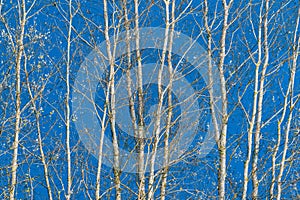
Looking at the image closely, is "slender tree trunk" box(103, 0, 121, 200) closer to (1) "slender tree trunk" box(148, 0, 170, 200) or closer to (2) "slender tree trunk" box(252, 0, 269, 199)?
(1) "slender tree trunk" box(148, 0, 170, 200)

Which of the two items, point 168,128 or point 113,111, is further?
point 113,111

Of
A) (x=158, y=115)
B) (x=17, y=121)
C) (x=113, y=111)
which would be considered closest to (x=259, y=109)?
(x=158, y=115)

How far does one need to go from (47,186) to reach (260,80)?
3451 mm

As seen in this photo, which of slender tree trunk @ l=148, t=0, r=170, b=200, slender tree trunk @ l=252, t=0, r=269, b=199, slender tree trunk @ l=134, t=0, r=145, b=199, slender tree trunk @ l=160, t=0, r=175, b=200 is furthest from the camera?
slender tree trunk @ l=252, t=0, r=269, b=199

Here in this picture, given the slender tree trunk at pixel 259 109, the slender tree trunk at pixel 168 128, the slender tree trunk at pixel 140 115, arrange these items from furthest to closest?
the slender tree trunk at pixel 259 109, the slender tree trunk at pixel 168 128, the slender tree trunk at pixel 140 115

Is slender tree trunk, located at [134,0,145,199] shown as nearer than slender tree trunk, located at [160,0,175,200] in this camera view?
Yes

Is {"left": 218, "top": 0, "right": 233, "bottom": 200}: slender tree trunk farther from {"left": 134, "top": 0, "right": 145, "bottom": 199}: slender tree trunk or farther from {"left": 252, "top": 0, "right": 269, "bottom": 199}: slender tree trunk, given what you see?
{"left": 134, "top": 0, "right": 145, "bottom": 199}: slender tree trunk

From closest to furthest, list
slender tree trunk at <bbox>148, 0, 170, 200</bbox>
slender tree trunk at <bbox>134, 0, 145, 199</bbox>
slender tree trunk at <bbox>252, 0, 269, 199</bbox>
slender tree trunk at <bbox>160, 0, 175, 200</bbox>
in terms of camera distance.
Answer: slender tree trunk at <bbox>148, 0, 170, 200</bbox> < slender tree trunk at <bbox>134, 0, 145, 199</bbox> < slender tree trunk at <bbox>160, 0, 175, 200</bbox> < slender tree trunk at <bbox>252, 0, 269, 199</bbox>

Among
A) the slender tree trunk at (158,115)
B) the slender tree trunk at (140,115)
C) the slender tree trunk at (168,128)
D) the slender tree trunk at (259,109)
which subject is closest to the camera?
the slender tree trunk at (158,115)

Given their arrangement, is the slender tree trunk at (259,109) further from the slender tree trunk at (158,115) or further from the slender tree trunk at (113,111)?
the slender tree trunk at (113,111)

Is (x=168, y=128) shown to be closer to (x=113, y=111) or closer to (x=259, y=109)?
(x=113, y=111)

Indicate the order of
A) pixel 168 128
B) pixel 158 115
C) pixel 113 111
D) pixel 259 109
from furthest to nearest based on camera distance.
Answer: pixel 259 109
pixel 113 111
pixel 168 128
pixel 158 115

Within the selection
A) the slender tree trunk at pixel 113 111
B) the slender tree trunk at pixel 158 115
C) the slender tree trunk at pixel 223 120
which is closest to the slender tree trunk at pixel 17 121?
the slender tree trunk at pixel 113 111

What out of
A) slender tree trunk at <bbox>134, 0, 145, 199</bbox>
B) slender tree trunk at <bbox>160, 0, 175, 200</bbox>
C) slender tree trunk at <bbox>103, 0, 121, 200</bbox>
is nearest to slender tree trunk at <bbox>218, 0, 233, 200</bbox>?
slender tree trunk at <bbox>160, 0, 175, 200</bbox>
